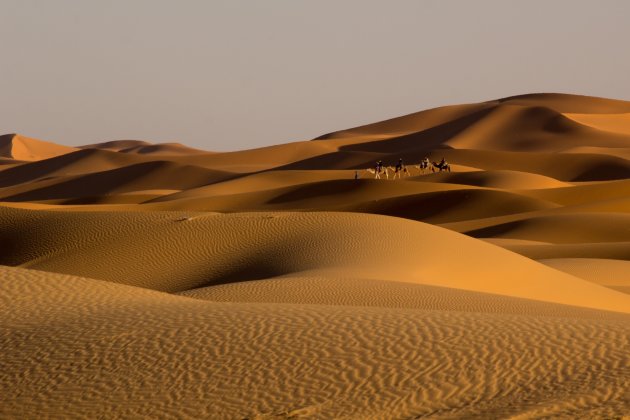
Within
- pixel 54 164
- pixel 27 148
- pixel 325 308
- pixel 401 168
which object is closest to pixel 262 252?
pixel 325 308

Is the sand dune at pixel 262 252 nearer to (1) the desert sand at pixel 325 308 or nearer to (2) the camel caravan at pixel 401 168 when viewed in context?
(1) the desert sand at pixel 325 308

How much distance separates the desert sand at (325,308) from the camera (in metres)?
6.73

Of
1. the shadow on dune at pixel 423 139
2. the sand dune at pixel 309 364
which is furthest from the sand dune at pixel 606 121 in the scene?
the sand dune at pixel 309 364

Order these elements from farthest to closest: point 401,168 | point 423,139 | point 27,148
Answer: point 27,148
point 423,139
point 401,168

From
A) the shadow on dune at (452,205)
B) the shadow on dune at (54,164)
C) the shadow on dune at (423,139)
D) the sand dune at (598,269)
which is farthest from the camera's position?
the shadow on dune at (54,164)

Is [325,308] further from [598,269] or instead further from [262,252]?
[598,269]

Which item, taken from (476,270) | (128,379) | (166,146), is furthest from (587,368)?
(166,146)

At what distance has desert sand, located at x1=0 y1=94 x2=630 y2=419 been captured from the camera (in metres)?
6.73

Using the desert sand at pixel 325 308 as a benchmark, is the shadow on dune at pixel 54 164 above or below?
below

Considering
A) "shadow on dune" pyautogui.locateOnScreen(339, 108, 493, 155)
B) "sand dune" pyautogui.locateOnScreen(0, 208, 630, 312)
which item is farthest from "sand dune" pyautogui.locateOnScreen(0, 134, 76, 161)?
"sand dune" pyautogui.locateOnScreen(0, 208, 630, 312)

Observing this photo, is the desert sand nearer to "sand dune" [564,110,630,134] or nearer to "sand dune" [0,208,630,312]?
"sand dune" [0,208,630,312]

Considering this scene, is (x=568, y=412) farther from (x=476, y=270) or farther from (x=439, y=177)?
(x=439, y=177)

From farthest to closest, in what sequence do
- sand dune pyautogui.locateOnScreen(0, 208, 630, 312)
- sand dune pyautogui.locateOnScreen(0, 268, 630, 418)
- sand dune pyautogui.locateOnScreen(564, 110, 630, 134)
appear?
sand dune pyautogui.locateOnScreen(564, 110, 630, 134)
sand dune pyautogui.locateOnScreen(0, 208, 630, 312)
sand dune pyautogui.locateOnScreen(0, 268, 630, 418)

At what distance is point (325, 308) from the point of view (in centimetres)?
927
